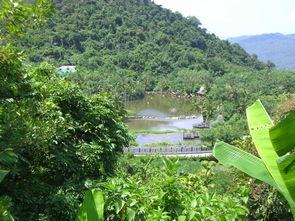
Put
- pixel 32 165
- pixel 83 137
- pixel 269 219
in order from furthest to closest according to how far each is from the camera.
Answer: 1. pixel 83 137
2. pixel 269 219
3. pixel 32 165

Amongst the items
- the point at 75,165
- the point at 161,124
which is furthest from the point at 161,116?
the point at 75,165

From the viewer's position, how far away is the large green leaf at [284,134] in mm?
1294

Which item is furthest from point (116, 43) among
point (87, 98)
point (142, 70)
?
point (87, 98)

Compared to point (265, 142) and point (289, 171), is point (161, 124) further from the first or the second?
point (289, 171)

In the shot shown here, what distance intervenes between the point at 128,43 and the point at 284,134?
7011 cm

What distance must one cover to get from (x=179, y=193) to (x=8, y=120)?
1191 millimetres

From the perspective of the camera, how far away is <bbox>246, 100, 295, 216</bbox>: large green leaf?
57.7 inches

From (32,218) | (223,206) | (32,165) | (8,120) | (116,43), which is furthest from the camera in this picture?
(116,43)

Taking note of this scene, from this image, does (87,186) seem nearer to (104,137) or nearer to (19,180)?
(19,180)

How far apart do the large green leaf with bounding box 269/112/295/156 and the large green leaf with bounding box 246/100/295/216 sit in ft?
0.35

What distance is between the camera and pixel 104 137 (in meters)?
3.36

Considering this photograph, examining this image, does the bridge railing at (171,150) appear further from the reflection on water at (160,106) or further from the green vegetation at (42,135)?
the green vegetation at (42,135)

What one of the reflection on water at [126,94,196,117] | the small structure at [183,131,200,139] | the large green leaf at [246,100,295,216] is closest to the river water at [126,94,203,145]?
the reflection on water at [126,94,196,117]

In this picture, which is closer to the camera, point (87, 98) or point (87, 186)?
point (87, 186)
